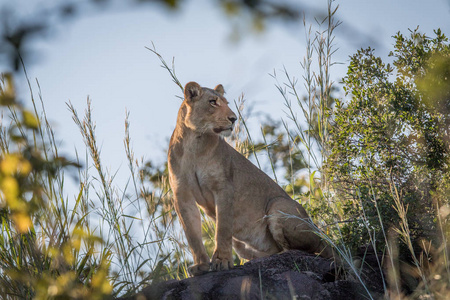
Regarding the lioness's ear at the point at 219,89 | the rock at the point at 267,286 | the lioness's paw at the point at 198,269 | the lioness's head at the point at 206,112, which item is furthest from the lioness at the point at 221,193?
the rock at the point at 267,286

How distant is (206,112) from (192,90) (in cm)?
31

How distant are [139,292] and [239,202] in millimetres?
1696

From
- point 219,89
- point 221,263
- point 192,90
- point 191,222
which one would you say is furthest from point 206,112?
point 221,263

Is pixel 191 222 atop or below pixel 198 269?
atop

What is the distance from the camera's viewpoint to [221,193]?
4652 millimetres

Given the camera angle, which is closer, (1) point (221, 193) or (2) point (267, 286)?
(2) point (267, 286)

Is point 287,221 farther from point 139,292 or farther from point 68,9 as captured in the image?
point 68,9

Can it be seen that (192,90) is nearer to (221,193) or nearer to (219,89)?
(219,89)

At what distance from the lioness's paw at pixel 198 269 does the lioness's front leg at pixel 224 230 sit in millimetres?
56

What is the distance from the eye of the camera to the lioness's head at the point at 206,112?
4727mm

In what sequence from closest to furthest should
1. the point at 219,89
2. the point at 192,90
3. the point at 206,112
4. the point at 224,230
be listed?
the point at 224,230, the point at 206,112, the point at 192,90, the point at 219,89

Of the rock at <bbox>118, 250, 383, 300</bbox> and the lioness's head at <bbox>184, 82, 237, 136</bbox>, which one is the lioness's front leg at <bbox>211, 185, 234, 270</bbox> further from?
the lioness's head at <bbox>184, 82, 237, 136</bbox>

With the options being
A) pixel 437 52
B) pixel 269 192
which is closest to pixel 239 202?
pixel 269 192

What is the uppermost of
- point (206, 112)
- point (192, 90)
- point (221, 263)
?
point (192, 90)
